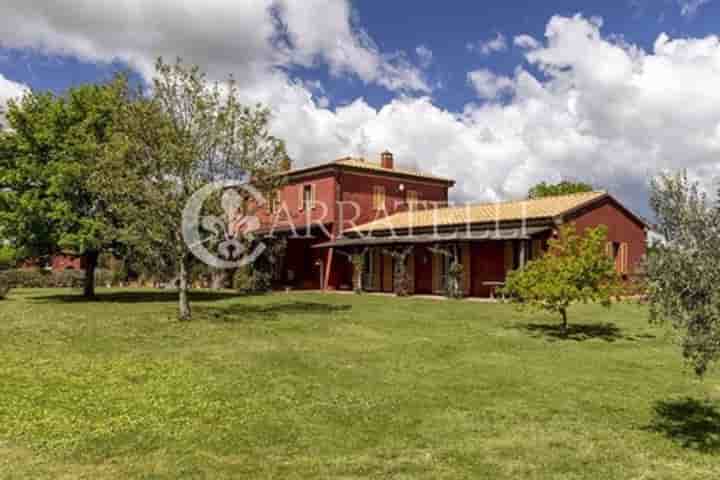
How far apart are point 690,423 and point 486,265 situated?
17.6 meters

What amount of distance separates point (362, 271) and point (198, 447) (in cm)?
2313

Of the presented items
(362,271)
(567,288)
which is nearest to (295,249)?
(362,271)

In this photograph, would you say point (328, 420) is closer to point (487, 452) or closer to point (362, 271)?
point (487, 452)

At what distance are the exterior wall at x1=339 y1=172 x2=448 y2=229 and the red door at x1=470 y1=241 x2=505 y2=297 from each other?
8451mm

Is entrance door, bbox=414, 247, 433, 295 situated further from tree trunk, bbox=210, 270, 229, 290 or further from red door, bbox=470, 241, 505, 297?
tree trunk, bbox=210, 270, 229, 290

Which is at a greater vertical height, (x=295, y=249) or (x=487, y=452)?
(x=295, y=249)

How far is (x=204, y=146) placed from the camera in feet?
53.1

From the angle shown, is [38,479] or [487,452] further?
[487,452]

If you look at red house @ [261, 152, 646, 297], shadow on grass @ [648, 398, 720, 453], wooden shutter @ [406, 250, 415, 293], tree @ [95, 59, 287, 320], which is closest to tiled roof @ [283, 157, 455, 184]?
red house @ [261, 152, 646, 297]

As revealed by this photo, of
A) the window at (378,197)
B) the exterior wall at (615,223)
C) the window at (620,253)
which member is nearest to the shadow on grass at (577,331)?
the exterior wall at (615,223)

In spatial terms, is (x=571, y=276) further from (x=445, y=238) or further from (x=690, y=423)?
(x=445, y=238)

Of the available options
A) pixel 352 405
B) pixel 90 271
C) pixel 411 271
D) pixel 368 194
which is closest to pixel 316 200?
pixel 368 194

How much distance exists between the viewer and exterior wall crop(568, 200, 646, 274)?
924 inches

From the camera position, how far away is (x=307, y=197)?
3178 centimetres
